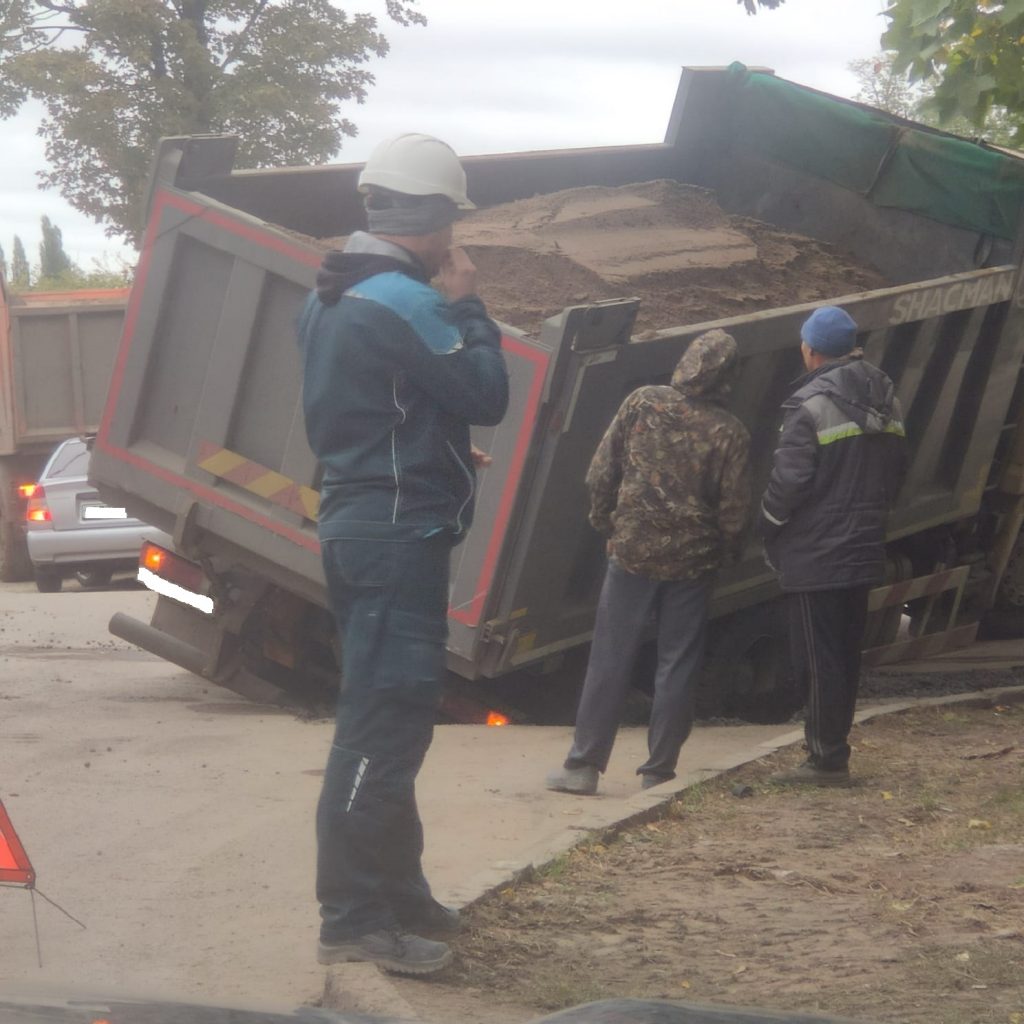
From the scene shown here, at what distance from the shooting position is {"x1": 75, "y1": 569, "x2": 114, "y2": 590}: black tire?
57.6ft

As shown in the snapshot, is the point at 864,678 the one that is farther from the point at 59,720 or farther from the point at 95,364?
the point at 95,364

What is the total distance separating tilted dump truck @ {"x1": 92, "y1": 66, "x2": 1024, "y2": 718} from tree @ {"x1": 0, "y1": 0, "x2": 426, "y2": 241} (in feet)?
76.0

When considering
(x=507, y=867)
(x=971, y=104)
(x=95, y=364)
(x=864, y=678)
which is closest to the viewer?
(x=507, y=867)

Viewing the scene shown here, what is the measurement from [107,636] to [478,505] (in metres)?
6.71

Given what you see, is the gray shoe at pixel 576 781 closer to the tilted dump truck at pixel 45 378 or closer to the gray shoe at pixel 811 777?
the gray shoe at pixel 811 777

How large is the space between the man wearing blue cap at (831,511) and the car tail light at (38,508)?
449 inches

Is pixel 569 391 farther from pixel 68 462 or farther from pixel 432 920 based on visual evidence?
pixel 68 462

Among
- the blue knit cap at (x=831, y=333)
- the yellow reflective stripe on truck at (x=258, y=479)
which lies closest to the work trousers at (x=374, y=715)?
the blue knit cap at (x=831, y=333)

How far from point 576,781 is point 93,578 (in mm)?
12014

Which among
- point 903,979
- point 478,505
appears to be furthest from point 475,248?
point 903,979

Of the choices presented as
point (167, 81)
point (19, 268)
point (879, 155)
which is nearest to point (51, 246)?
point (19, 268)

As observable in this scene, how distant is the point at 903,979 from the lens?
4.39 m

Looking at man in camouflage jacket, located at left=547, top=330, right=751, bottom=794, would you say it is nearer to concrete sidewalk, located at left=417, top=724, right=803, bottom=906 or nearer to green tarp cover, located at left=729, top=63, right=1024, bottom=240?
concrete sidewalk, located at left=417, top=724, right=803, bottom=906

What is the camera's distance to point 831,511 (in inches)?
265
